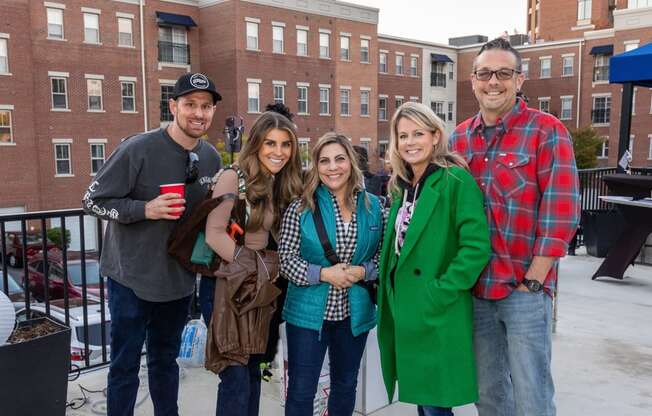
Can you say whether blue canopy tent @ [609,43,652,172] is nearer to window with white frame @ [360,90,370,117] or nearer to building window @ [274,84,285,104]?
building window @ [274,84,285,104]

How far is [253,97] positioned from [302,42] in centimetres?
536

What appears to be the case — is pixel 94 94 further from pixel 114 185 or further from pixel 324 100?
pixel 114 185

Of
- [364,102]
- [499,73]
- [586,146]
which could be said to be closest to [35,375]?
[499,73]

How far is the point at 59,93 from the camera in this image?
94.9 ft

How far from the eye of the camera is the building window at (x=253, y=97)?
34031mm

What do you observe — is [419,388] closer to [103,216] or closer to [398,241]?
[398,241]

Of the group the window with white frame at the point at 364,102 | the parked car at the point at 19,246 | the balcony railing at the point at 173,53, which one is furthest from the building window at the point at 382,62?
the parked car at the point at 19,246

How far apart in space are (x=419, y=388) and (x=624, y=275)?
6097 mm

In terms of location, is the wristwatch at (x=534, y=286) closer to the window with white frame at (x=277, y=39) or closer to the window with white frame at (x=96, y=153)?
the window with white frame at (x=96, y=153)

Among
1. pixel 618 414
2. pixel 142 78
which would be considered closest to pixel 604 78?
pixel 142 78

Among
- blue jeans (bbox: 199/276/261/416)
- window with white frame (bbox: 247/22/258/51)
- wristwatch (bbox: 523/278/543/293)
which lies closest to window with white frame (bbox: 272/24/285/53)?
window with white frame (bbox: 247/22/258/51)

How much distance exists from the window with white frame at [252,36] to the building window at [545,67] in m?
24.8

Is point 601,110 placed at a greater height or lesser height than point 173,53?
lesser

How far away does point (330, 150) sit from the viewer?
9.82 ft
